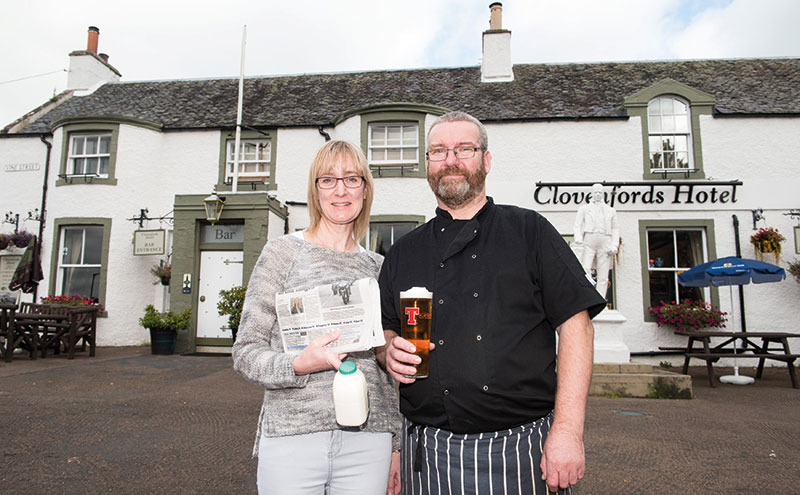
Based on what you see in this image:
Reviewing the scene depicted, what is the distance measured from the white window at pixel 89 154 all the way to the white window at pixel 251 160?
3121 mm

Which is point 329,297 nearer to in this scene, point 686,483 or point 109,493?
point 109,493

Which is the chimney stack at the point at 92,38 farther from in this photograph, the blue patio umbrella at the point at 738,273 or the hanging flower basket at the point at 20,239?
the blue patio umbrella at the point at 738,273

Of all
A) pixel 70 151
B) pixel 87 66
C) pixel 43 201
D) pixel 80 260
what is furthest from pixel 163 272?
pixel 87 66

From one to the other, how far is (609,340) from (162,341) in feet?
29.7

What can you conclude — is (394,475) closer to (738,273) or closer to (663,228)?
(738,273)

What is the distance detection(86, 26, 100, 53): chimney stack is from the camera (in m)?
15.9

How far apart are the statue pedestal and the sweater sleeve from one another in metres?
7.48

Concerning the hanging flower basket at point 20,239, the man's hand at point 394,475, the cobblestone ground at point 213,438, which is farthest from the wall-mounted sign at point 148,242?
the man's hand at point 394,475

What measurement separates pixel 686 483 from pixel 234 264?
10.3 meters

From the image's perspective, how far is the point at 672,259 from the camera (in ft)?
38.7

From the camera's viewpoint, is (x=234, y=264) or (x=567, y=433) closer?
(x=567, y=433)

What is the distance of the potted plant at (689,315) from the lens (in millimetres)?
10742

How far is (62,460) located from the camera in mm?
4113

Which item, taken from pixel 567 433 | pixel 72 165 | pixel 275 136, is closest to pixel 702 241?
pixel 275 136
